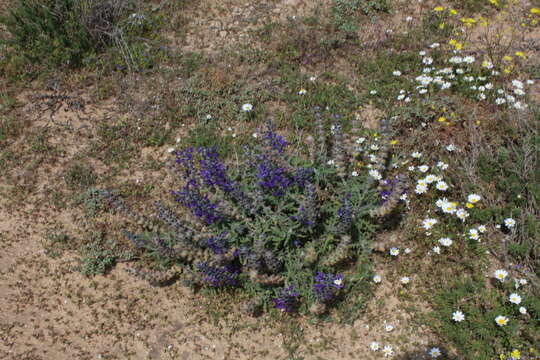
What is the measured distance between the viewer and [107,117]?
6188 millimetres

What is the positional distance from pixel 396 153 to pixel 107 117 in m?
3.79

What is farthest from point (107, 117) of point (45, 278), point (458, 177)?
point (458, 177)

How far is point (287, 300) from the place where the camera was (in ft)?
13.4

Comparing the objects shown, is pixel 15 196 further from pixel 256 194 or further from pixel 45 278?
pixel 256 194

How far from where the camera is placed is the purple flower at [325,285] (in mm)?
3939


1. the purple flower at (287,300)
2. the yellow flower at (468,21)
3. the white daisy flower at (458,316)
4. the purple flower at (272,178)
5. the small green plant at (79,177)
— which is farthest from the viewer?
the yellow flower at (468,21)

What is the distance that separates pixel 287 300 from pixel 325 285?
1.27ft

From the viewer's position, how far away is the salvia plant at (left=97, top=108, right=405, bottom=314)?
4.15 m

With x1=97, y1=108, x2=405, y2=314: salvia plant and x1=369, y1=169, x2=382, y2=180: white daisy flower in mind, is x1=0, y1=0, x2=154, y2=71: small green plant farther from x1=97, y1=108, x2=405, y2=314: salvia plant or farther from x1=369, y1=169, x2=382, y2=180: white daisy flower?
x1=369, y1=169, x2=382, y2=180: white daisy flower

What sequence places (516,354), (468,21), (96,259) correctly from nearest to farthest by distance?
(516,354) < (96,259) < (468,21)

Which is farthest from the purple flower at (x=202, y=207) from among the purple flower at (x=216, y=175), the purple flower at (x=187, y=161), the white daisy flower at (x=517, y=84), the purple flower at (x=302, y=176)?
the white daisy flower at (x=517, y=84)

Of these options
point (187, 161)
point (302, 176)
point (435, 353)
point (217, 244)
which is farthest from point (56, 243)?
point (435, 353)

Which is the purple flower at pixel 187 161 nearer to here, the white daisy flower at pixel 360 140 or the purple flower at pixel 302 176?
the purple flower at pixel 302 176

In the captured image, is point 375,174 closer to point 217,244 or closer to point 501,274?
point 501,274
